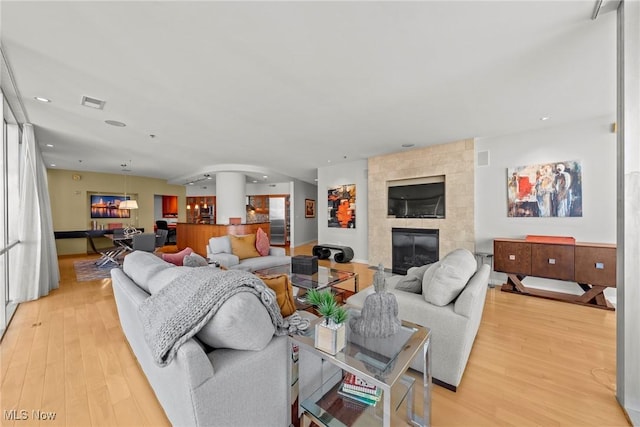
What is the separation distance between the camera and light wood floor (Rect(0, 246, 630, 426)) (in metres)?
1.54

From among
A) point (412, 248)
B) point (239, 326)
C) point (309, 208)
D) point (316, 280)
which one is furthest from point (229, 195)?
point (239, 326)

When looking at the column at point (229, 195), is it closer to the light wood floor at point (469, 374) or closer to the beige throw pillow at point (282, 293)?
the light wood floor at point (469, 374)

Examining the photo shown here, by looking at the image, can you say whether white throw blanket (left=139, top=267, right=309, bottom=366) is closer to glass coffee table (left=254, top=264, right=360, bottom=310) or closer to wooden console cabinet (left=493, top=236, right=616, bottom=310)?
glass coffee table (left=254, top=264, right=360, bottom=310)

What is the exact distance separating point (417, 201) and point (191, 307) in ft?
15.6

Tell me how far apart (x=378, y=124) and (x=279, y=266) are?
2722 mm

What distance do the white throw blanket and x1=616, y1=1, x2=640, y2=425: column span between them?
205cm

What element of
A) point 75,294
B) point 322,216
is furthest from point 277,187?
point 75,294

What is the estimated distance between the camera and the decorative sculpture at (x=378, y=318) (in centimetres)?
139

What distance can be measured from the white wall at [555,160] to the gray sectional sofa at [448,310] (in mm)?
2670

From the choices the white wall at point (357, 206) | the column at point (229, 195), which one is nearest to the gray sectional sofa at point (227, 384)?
the white wall at point (357, 206)

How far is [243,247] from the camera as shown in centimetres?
431

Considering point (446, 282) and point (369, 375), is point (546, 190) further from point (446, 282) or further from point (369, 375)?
point (369, 375)

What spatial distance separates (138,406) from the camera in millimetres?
1604

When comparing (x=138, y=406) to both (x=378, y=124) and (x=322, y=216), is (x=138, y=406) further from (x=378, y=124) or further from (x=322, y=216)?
(x=322, y=216)
